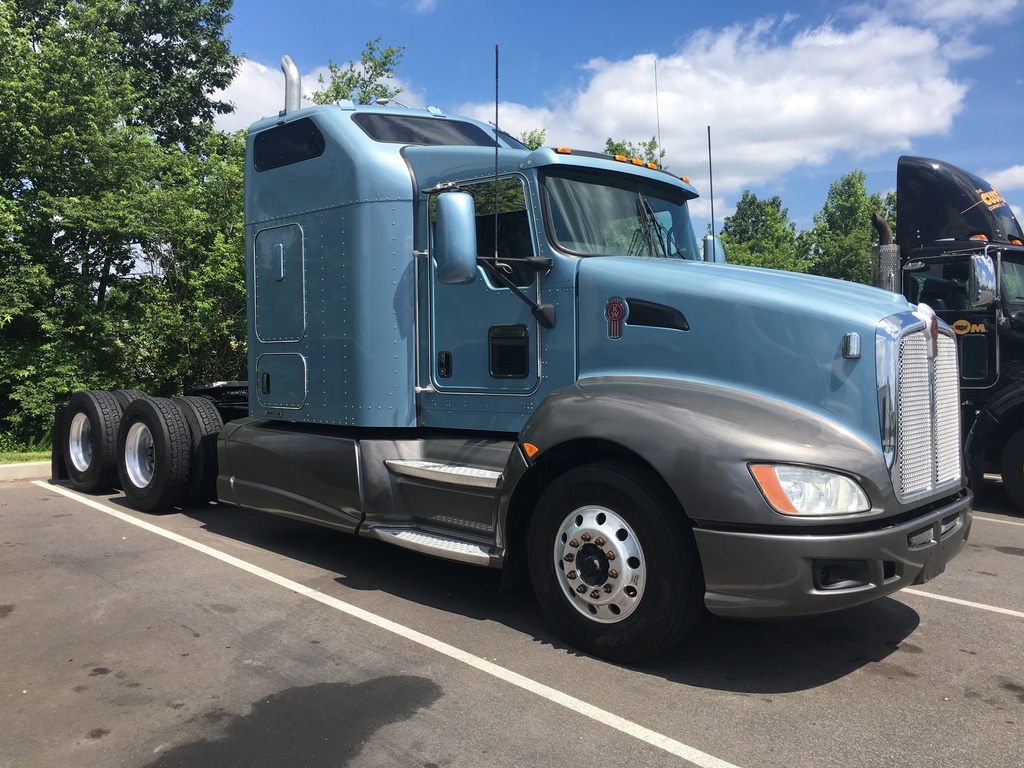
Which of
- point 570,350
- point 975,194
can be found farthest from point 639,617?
point 975,194

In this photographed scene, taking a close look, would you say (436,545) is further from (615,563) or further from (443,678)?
(615,563)

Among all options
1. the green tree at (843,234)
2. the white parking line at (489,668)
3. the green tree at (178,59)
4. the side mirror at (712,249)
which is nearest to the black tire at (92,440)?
the white parking line at (489,668)

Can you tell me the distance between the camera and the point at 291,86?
22.4ft

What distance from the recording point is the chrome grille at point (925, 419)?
3.93 meters

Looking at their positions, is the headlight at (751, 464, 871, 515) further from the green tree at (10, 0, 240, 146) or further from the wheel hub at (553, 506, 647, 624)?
the green tree at (10, 0, 240, 146)

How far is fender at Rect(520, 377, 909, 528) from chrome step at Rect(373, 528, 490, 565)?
3.78 feet

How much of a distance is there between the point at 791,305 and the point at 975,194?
6.69m

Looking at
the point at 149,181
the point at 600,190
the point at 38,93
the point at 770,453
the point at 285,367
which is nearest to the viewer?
the point at 770,453

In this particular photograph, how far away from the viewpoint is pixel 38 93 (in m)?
14.1

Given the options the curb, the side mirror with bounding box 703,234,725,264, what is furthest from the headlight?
the curb

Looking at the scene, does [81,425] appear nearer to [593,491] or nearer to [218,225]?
[218,225]

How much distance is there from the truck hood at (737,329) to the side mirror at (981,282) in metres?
3.64

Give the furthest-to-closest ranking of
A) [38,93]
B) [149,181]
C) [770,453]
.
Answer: [149,181]
[38,93]
[770,453]

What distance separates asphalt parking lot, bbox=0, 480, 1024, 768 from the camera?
3305mm
